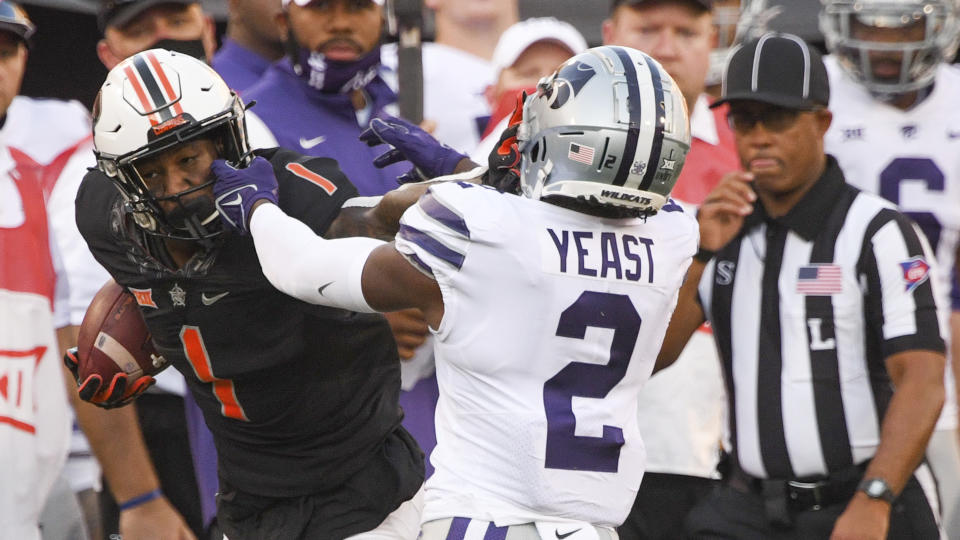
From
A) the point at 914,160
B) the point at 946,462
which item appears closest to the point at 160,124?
the point at 914,160

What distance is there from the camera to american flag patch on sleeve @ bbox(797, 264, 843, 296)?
4594 mm

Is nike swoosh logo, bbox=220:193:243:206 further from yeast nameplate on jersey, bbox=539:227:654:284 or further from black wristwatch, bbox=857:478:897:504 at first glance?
black wristwatch, bbox=857:478:897:504

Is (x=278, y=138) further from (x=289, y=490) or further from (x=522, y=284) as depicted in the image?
(x=522, y=284)

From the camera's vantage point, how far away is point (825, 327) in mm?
4590

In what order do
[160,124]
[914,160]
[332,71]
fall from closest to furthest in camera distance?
1. [160,124]
2. [332,71]
3. [914,160]

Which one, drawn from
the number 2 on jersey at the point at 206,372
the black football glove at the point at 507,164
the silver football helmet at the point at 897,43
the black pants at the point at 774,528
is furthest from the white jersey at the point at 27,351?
the silver football helmet at the point at 897,43

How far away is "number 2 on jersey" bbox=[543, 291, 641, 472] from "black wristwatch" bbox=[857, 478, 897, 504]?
1201mm

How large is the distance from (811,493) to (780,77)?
1254 mm

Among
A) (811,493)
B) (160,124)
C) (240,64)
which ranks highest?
(160,124)

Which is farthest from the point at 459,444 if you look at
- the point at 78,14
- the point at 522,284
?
the point at 78,14

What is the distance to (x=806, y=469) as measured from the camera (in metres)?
4.58

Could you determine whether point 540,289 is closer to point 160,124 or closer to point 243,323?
point 243,323

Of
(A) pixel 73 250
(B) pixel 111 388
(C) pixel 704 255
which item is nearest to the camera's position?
(B) pixel 111 388

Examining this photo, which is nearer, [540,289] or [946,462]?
[540,289]
